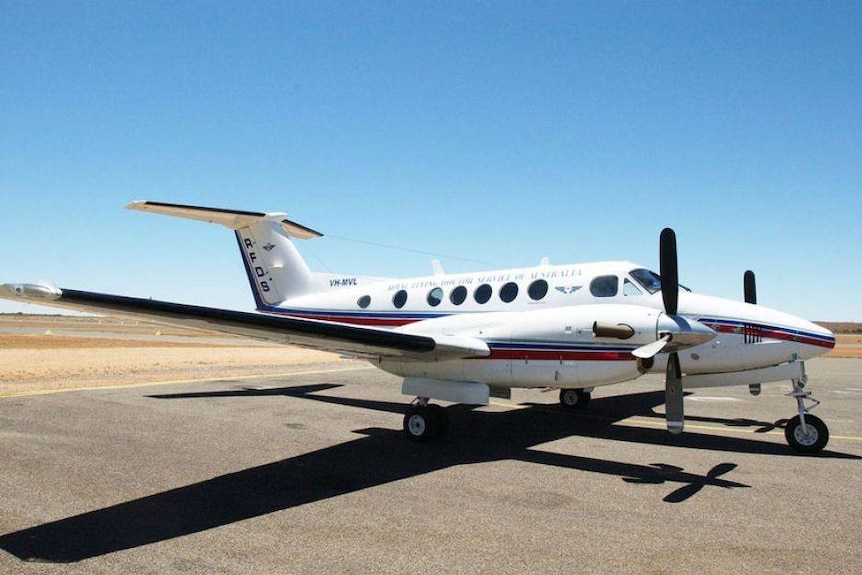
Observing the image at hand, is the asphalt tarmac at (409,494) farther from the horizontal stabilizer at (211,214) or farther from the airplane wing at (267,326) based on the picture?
the horizontal stabilizer at (211,214)

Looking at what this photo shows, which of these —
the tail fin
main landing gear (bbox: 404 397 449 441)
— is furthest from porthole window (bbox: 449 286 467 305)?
the tail fin

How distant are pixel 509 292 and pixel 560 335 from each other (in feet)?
8.81

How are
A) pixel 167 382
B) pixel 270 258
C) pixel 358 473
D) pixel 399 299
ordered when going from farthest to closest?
pixel 167 382, pixel 270 258, pixel 399 299, pixel 358 473

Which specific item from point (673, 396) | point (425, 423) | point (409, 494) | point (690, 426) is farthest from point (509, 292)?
point (409, 494)

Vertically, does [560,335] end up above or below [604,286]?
below

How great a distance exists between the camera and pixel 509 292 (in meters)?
11.8

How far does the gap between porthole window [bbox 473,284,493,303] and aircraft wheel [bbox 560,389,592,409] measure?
3.81 m

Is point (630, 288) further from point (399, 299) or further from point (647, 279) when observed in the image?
point (399, 299)

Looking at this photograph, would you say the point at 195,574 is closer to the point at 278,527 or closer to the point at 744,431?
the point at 278,527

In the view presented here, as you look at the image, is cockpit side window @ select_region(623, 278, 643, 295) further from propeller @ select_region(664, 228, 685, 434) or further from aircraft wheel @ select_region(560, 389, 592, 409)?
aircraft wheel @ select_region(560, 389, 592, 409)

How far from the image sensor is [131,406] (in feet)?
42.0

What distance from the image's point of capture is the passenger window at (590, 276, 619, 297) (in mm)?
10773

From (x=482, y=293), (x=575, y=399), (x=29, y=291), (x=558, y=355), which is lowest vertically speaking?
(x=575, y=399)

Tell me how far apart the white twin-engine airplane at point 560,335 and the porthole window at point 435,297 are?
0.03m
